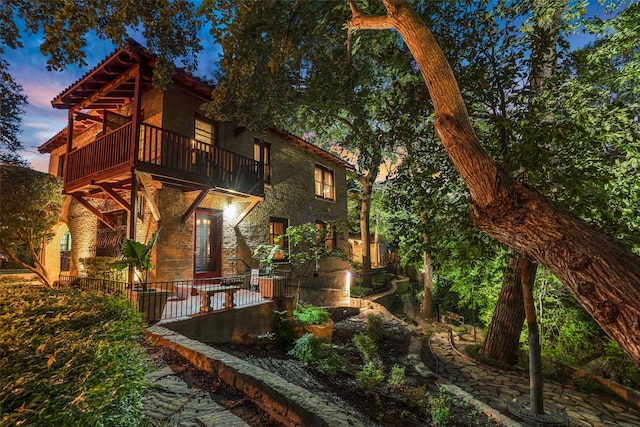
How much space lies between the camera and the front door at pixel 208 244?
9.86 m

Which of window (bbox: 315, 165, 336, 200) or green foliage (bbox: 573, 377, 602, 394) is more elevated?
window (bbox: 315, 165, 336, 200)

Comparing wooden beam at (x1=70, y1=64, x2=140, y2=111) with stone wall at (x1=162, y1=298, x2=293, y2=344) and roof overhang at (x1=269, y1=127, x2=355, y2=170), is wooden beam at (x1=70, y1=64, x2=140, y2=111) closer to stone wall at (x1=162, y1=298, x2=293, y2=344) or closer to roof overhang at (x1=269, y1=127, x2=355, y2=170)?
roof overhang at (x1=269, y1=127, x2=355, y2=170)

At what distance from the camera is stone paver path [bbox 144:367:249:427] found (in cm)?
299

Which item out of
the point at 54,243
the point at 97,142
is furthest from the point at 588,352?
the point at 54,243

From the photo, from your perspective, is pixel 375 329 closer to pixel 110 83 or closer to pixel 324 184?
pixel 324 184

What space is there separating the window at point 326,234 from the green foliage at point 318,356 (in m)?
5.23

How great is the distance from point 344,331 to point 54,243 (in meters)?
13.3

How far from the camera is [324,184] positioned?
16.7m

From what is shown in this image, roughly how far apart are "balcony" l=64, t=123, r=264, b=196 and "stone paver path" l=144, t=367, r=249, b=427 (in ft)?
18.3

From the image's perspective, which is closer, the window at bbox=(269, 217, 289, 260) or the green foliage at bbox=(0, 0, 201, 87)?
the green foliage at bbox=(0, 0, 201, 87)

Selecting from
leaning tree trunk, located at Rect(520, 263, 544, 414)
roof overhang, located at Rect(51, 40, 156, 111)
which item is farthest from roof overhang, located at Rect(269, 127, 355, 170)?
leaning tree trunk, located at Rect(520, 263, 544, 414)

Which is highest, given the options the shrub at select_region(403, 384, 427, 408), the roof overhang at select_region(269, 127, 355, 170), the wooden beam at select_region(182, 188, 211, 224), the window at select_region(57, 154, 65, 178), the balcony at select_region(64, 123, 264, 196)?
the roof overhang at select_region(269, 127, 355, 170)

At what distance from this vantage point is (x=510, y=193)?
2.59 meters

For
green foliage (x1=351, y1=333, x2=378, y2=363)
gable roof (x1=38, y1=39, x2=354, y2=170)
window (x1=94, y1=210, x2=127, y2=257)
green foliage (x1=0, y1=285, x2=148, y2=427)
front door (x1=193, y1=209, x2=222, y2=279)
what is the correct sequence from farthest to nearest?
front door (x1=193, y1=209, x2=222, y2=279) → window (x1=94, y1=210, x2=127, y2=257) → gable roof (x1=38, y1=39, x2=354, y2=170) → green foliage (x1=351, y1=333, x2=378, y2=363) → green foliage (x1=0, y1=285, x2=148, y2=427)
